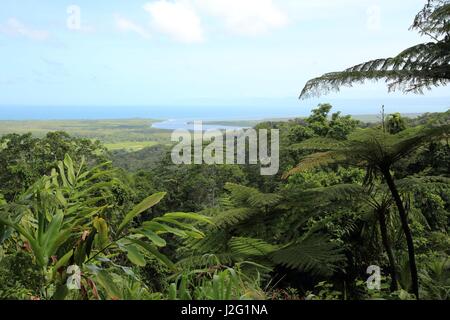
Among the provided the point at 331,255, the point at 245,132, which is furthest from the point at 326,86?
the point at 245,132

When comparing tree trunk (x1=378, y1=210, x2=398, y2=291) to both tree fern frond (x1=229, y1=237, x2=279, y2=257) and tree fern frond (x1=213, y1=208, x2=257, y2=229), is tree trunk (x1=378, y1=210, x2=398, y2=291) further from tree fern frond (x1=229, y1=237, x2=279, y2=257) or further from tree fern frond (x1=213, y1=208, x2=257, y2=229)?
tree fern frond (x1=213, y1=208, x2=257, y2=229)

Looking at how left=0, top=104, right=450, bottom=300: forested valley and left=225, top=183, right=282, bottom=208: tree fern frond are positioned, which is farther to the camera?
left=225, top=183, right=282, bottom=208: tree fern frond

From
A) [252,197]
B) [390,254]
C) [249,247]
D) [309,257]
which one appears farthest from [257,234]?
[390,254]

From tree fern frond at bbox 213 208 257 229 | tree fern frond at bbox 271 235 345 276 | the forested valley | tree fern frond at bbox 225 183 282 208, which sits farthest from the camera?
tree fern frond at bbox 225 183 282 208

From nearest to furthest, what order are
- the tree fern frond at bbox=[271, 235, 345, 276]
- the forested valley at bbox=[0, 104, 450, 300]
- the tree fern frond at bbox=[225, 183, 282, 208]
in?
the forested valley at bbox=[0, 104, 450, 300]
the tree fern frond at bbox=[271, 235, 345, 276]
the tree fern frond at bbox=[225, 183, 282, 208]

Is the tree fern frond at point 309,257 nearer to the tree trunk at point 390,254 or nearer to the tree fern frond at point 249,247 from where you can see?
the tree fern frond at point 249,247

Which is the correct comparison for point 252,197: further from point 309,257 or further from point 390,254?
point 390,254

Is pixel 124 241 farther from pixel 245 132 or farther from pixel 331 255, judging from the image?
pixel 245 132

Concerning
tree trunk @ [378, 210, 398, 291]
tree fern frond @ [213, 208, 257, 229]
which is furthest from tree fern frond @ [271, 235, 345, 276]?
tree fern frond @ [213, 208, 257, 229]

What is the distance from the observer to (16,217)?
1.64 meters

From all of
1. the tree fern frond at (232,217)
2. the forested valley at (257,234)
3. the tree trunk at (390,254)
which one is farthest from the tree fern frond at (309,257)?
the tree fern frond at (232,217)
